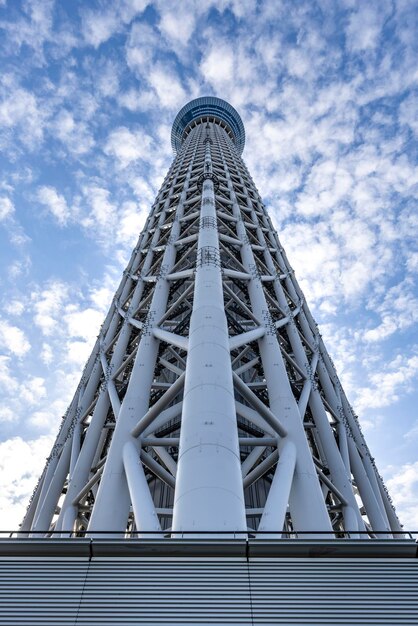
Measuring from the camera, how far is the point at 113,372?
58.5 ft

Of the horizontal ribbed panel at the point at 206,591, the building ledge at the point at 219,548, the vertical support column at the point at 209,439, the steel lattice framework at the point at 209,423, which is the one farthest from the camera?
the steel lattice framework at the point at 209,423

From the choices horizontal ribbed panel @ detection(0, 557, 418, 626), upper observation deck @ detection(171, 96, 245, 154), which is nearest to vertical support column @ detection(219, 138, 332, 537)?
horizontal ribbed panel @ detection(0, 557, 418, 626)

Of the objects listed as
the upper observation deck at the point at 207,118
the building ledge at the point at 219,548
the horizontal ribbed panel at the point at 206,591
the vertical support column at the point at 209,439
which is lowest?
the horizontal ribbed panel at the point at 206,591

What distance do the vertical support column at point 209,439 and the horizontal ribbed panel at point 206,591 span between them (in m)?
1.20

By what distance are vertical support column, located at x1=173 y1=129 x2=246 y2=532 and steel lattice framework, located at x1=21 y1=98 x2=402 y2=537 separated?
0.03m

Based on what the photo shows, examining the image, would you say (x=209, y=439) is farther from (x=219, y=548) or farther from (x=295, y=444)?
(x=295, y=444)

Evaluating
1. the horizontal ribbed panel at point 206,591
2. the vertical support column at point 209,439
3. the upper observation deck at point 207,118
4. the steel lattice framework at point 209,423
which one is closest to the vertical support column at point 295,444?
the steel lattice framework at point 209,423

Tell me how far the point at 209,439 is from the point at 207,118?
6413 cm

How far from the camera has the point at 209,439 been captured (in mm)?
9477

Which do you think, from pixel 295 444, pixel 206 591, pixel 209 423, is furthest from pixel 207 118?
pixel 206 591

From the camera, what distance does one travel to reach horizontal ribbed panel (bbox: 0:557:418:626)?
6293 millimetres

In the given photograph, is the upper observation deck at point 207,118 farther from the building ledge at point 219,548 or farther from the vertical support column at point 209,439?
the building ledge at point 219,548

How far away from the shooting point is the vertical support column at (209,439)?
8211mm

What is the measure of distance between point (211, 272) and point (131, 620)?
38.1 ft
